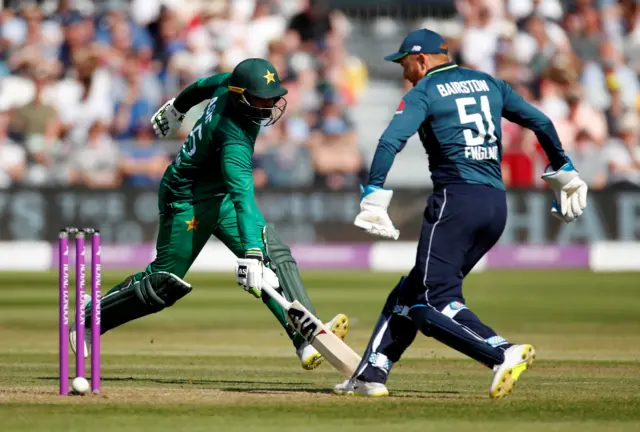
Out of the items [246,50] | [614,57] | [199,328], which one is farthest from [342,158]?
[199,328]

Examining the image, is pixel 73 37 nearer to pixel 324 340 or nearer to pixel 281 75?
pixel 281 75

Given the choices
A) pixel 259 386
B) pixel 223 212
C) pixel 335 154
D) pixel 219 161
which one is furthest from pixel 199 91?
pixel 335 154

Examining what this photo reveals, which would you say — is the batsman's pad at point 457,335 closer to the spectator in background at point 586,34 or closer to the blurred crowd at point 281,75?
the blurred crowd at point 281,75

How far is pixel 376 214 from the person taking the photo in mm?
6305

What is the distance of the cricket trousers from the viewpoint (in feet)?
21.2

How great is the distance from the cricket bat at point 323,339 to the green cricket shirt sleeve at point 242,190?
0.95ft

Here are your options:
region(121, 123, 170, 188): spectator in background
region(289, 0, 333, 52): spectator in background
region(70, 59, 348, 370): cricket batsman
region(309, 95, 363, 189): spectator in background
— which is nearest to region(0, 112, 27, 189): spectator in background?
region(121, 123, 170, 188): spectator in background

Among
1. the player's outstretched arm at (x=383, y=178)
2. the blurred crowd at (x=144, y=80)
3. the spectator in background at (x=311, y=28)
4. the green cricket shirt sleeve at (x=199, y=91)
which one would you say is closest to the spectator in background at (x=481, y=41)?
the blurred crowd at (x=144, y=80)

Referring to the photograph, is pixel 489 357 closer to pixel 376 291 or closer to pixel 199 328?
pixel 199 328

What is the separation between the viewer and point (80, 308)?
259 inches

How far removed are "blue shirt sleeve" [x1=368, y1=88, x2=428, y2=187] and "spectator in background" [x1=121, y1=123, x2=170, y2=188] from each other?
10.5 meters

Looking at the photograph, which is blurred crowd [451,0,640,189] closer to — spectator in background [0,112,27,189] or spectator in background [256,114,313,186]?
spectator in background [256,114,313,186]

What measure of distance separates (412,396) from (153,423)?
5.06 feet

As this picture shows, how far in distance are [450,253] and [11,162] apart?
37.7 ft
